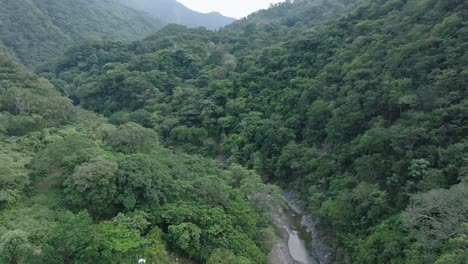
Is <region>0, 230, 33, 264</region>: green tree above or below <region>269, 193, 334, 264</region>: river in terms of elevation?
above

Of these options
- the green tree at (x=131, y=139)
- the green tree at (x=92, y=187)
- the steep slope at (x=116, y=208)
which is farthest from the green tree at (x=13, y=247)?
the green tree at (x=131, y=139)

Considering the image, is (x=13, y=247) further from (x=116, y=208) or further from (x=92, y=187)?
(x=116, y=208)

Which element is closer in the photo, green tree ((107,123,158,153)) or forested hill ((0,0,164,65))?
green tree ((107,123,158,153))

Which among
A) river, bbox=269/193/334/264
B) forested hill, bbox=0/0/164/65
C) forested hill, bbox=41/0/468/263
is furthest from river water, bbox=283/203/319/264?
forested hill, bbox=0/0/164/65

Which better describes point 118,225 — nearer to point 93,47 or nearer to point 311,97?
point 311,97

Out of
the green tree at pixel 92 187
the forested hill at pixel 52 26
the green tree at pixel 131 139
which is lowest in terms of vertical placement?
the forested hill at pixel 52 26

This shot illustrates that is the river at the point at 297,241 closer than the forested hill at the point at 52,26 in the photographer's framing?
Yes

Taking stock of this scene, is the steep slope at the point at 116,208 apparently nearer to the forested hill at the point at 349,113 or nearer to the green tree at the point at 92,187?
the green tree at the point at 92,187

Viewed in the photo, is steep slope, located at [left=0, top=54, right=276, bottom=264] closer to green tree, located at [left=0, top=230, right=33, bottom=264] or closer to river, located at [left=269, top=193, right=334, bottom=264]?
green tree, located at [left=0, top=230, right=33, bottom=264]
